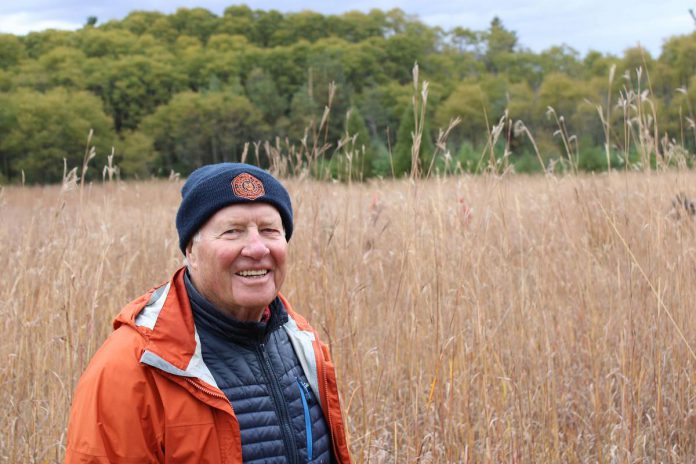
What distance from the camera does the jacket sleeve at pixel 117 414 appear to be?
3.88 ft

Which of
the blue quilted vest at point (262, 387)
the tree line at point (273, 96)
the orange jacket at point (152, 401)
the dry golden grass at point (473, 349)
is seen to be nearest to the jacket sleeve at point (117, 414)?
the orange jacket at point (152, 401)

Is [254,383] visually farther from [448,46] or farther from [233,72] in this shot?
[448,46]

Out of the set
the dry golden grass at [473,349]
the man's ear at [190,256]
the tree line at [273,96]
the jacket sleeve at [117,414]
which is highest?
the tree line at [273,96]

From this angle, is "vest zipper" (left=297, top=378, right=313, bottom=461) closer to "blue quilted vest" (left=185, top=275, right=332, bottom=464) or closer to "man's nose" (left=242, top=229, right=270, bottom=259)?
"blue quilted vest" (left=185, top=275, right=332, bottom=464)

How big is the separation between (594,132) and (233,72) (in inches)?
921

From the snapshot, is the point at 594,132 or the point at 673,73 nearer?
the point at 673,73

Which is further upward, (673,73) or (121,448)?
(673,73)

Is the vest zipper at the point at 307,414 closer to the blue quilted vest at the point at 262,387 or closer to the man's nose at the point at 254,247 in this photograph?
the blue quilted vest at the point at 262,387

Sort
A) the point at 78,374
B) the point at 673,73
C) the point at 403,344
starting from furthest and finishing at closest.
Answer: the point at 673,73
the point at 403,344
the point at 78,374

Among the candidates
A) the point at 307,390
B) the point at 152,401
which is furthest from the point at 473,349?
the point at 152,401

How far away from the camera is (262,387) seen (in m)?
1.41

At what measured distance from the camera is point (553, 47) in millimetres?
71625

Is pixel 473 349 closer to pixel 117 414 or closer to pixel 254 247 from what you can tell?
pixel 254 247

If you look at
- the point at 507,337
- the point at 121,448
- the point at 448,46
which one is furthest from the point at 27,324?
the point at 448,46
